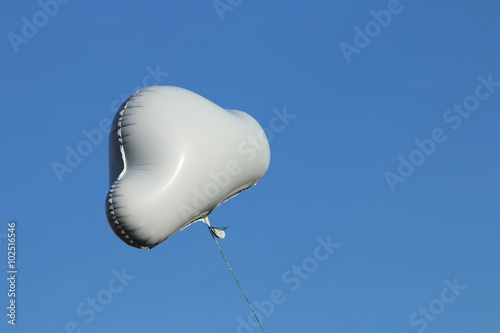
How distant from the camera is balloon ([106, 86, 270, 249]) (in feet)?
76.2

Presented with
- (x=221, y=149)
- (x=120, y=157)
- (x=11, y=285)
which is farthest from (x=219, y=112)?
(x=11, y=285)

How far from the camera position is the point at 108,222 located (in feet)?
77.1

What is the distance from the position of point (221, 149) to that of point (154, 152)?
168cm

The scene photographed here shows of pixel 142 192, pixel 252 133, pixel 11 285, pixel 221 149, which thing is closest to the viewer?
pixel 142 192

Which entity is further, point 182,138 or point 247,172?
point 247,172

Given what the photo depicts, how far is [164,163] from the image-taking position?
2358 cm

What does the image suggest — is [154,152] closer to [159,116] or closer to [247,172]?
[159,116]

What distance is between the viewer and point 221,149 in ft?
81.0

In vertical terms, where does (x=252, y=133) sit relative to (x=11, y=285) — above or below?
below

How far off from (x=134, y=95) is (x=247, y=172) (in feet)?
10.9

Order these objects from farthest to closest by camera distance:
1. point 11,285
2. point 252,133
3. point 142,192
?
1. point 11,285
2. point 252,133
3. point 142,192

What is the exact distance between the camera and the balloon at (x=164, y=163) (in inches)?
915

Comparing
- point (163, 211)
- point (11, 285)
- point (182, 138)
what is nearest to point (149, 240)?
point (163, 211)

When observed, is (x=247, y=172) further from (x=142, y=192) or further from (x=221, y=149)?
(x=142, y=192)
